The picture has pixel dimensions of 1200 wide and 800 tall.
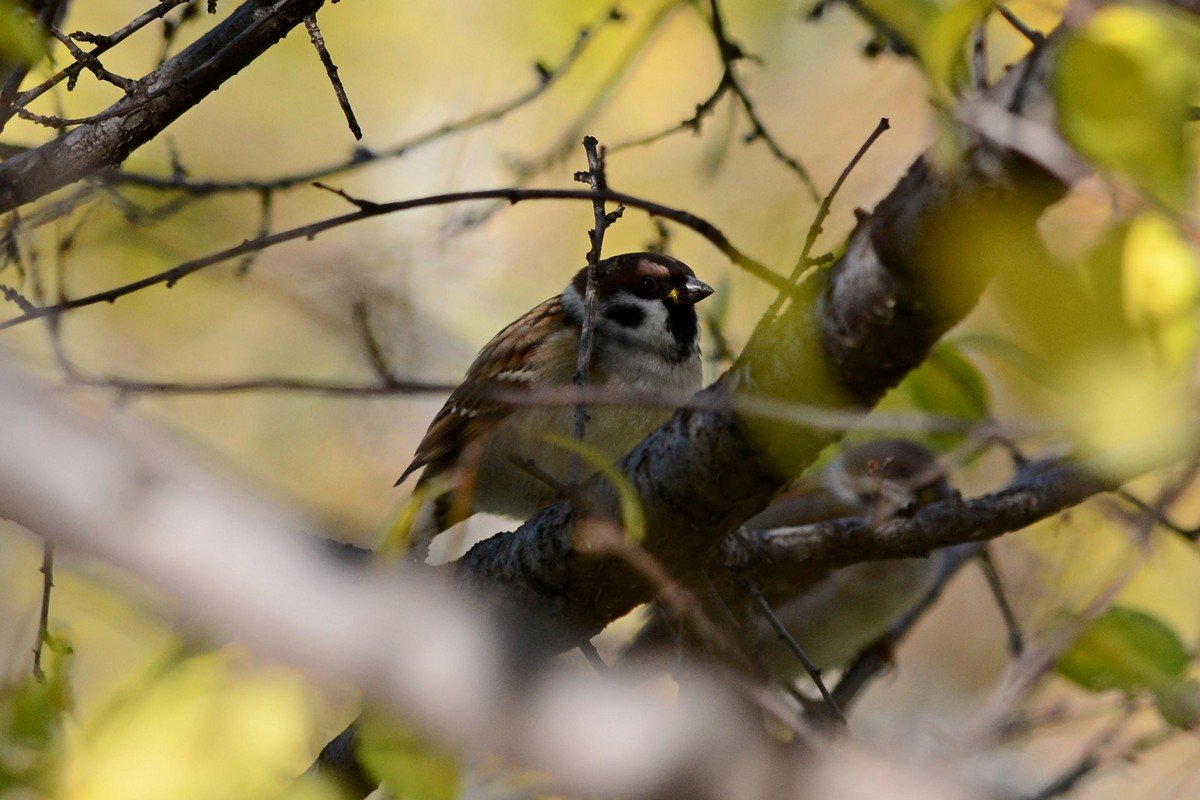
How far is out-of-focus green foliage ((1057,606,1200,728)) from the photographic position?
1657 millimetres

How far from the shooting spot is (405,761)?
1088 mm

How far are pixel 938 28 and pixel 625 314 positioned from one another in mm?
2407

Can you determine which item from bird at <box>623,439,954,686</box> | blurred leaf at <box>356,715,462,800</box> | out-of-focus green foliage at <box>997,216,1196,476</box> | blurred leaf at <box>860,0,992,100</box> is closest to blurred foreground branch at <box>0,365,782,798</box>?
blurred leaf at <box>356,715,462,800</box>

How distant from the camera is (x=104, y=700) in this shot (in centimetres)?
113

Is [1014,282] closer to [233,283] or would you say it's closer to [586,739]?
[586,739]

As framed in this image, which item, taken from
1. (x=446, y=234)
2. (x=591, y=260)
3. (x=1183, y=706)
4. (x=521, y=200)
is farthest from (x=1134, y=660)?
(x=446, y=234)

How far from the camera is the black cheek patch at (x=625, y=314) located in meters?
3.21

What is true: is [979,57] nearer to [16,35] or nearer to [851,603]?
[16,35]

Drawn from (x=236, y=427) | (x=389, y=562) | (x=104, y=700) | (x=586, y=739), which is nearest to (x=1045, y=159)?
(x=586, y=739)

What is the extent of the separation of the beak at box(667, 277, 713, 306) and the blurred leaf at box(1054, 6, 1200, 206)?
2398 mm

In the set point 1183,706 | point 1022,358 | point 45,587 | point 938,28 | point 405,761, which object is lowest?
point 1183,706

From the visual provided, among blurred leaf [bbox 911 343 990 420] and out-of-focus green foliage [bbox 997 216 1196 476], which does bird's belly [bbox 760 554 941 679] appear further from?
out-of-focus green foliage [bbox 997 216 1196 476]

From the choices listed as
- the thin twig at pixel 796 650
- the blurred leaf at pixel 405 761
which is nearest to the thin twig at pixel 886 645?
the thin twig at pixel 796 650

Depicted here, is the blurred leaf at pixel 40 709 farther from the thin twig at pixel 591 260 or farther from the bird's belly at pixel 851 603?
the bird's belly at pixel 851 603
